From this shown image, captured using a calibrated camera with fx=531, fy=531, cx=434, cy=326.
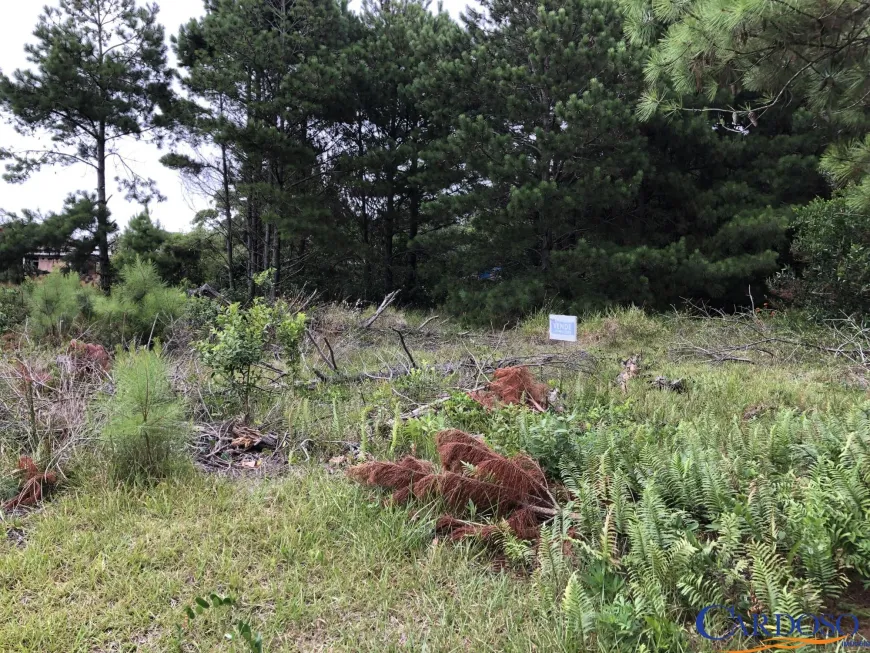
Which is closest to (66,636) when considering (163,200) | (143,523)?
(143,523)

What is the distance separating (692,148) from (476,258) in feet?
15.3

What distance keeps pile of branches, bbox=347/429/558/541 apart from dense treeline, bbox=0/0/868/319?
6.89 metres

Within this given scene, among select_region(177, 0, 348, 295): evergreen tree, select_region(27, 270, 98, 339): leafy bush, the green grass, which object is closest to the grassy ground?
the green grass

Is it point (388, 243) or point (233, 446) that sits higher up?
point (388, 243)

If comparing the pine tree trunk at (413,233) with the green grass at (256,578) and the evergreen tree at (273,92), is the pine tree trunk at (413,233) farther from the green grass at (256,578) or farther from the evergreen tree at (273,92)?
the green grass at (256,578)

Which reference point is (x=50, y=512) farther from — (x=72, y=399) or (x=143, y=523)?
(x=72, y=399)

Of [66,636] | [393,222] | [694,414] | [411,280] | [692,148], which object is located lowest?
[66,636]

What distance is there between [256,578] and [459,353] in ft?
14.1

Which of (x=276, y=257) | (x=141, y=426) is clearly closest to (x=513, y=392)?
(x=141, y=426)

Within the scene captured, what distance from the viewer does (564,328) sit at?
538 cm

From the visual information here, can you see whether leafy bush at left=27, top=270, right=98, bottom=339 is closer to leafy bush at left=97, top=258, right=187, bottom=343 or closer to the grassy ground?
leafy bush at left=97, top=258, right=187, bottom=343

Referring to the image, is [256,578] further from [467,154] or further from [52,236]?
[52,236]

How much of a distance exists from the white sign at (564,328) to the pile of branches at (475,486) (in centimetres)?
332

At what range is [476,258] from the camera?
1030cm
